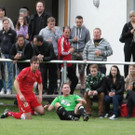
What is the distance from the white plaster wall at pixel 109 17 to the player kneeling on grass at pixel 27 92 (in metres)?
4.41

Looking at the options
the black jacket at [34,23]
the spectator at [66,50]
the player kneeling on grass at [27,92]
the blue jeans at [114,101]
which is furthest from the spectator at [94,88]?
the black jacket at [34,23]

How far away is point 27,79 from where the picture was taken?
15.8m

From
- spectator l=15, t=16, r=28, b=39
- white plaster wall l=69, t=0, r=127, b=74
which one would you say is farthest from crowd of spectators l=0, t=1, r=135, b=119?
white plaster wall l=69, t=0, r=127, b=74

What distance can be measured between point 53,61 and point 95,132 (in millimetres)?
5018

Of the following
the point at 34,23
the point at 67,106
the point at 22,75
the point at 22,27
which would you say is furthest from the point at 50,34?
the point at 67,106

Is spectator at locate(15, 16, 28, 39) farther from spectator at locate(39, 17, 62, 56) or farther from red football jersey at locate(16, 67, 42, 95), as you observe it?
red football jersey at locate(16, 67, 42, 95)

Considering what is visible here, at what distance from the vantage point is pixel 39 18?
18531 millimetres

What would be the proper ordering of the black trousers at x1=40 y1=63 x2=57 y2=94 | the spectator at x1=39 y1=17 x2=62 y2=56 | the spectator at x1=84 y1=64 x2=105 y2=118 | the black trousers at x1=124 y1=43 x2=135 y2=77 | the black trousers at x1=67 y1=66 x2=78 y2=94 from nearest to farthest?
1. the spectator at x1=84 y1=64 x2=105 y2=118
2. the black trousers at x1=40 y1=63 x2=57 y2=94
3. the black trousers at x1=124 y1=43 x2=135 y2=77
4. the black trousers at x1=67 y1=66 x2=78 y2=94
5. the spectator at x1=39 y1=17 x2=62 y2=56

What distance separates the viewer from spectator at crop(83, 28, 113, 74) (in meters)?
17.2

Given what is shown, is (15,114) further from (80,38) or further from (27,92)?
(80,38)

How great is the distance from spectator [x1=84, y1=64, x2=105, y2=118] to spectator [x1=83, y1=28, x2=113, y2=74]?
0.52m

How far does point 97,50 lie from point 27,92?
246cm

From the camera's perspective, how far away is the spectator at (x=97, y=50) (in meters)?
17.2

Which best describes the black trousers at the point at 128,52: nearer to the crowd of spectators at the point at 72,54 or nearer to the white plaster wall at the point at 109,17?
the crowd of spectators at the point at 72,54
